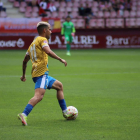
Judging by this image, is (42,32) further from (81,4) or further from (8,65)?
(81,4)

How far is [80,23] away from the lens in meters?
31.3

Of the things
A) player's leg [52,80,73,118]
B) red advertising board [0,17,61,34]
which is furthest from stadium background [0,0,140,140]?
red advertising board [0,17,61,34]

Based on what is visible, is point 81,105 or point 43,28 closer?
point 43,28

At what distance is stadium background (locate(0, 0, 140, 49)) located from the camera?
29.5 m

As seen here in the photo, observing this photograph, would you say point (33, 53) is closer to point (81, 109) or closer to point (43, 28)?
point (43, 28)

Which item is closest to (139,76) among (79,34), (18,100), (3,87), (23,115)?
(3,87)

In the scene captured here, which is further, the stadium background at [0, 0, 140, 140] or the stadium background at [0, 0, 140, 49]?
the stadium background at [0, 0, 140, 49]

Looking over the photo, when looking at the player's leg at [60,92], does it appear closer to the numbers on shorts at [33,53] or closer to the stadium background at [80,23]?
the numbers on shorts at [33,53]

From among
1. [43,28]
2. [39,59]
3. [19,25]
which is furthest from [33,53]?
[19,25]

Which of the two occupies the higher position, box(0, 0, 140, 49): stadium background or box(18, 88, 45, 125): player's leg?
box(18, 88, 45, 125): player's leg

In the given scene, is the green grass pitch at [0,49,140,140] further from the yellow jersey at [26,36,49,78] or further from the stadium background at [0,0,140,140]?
the yellow jersey at [26,36,49,78]

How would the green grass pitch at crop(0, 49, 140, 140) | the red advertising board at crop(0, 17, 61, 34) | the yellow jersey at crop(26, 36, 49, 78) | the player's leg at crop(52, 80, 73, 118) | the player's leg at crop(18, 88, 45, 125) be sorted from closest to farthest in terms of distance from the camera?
the green grass pitch at crop(0, 49, 140, 140), the player's leg at crop(18, 88, 45, 125), the yellow jersey at crop(26, 36, 49, 78), the player's leg at crop(52, 80, 73, 118), the red advertising board at crop(0, 17, 61, 34)

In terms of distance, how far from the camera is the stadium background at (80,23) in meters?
29.5

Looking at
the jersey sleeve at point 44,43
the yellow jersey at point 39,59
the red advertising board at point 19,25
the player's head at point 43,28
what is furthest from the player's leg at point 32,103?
the red advertising board at point 19,25
